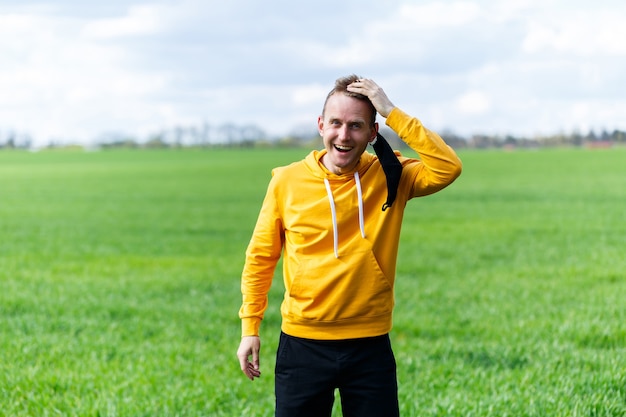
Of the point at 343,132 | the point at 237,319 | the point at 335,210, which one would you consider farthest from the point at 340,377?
the point at 237,319

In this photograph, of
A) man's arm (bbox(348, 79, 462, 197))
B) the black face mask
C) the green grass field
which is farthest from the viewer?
the green grass field

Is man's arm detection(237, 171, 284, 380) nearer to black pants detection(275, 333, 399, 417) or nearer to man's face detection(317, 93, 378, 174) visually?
black pants detection(275, 333, 399, 417)

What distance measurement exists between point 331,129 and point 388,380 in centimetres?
126

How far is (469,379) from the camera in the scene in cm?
648

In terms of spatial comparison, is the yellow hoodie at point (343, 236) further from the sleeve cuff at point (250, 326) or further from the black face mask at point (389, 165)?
the sleeve cuff at point (250, 326)

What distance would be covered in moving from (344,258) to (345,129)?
0.63 metres

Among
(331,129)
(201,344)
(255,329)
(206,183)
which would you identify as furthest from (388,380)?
(206,183)

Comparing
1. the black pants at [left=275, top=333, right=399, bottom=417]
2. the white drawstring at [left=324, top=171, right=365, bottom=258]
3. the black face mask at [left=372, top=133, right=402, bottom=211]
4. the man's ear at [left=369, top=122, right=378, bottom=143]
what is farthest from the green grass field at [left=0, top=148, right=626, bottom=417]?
the man's ear at [left=369, top=122, right=378, bottom=143]

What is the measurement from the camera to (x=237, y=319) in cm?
939

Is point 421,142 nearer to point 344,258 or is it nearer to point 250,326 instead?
point 344,258

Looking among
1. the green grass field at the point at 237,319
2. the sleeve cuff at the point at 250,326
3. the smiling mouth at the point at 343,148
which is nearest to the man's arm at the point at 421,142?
the smiling mouth at the point at 343,148

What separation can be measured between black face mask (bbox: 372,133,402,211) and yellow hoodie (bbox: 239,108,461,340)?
0.07m

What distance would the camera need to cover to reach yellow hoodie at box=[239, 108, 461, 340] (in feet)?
12.2

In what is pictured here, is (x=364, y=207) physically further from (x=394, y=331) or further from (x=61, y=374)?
(x=394, y=331)
